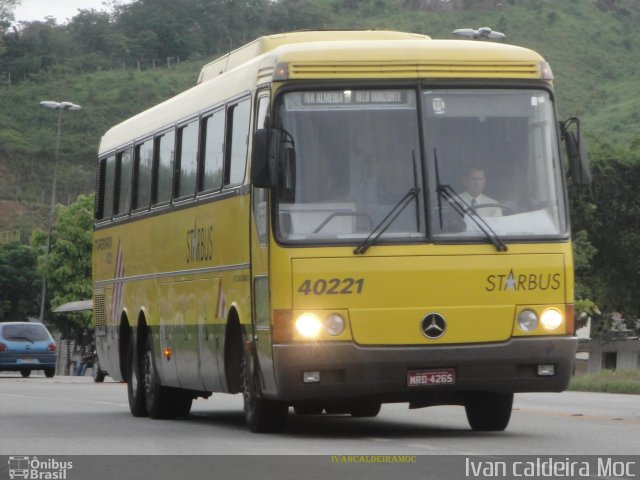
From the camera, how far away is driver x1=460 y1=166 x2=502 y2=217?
1520 centimetres

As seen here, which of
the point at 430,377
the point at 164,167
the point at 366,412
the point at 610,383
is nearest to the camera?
the point at 430,377

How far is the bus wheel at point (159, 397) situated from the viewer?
2041 centimetres

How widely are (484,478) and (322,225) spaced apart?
154 inches

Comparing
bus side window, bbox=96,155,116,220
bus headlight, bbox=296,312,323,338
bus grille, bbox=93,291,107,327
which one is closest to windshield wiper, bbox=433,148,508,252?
bus headlight, bbox=296,312,323,338

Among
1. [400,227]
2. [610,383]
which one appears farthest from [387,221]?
[610,383]

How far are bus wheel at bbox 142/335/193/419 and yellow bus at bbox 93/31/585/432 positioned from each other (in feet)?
13.9

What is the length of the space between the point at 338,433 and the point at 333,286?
7.03 ft

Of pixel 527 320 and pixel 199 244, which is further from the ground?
pixel 199 244

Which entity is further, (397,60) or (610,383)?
(610,383)

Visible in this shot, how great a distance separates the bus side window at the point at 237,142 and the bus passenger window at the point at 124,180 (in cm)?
482

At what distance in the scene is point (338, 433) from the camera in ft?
54.3

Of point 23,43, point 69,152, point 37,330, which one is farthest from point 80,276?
point 23,43

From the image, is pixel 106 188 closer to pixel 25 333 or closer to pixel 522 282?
pixel 522 282

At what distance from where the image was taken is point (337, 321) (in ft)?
48.9
